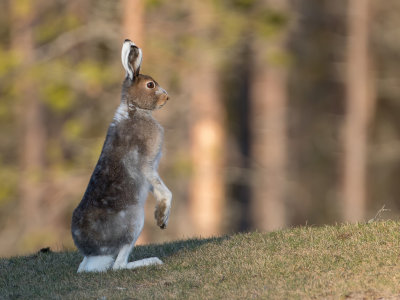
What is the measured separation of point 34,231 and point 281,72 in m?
9.36

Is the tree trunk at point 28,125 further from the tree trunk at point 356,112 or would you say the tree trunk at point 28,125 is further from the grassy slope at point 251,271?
the grassy slope at point 251,271

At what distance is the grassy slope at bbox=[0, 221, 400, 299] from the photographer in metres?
7.71

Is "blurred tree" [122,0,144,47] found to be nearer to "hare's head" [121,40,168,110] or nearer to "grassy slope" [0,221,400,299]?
"grassy slope" [0,221,400,299]

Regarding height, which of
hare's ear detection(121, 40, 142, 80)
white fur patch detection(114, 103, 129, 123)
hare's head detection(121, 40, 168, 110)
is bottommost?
white fur patch detection(114, 103, 129, 123)

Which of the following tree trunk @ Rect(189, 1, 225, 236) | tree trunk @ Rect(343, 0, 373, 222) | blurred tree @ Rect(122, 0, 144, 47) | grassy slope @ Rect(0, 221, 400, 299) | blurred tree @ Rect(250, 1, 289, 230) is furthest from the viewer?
tree trunk @ Rect(343, 0, 373, 222)

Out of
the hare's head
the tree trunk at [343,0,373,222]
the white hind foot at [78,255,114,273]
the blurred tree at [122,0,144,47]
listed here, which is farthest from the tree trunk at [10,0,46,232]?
the white hind foot at [78,255,114,273]

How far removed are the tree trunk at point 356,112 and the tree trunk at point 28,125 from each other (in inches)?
407

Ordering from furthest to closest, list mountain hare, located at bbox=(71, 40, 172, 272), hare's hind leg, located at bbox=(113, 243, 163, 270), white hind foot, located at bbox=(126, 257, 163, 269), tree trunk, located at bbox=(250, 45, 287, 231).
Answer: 1. tree trunk, located at bbox=(250, 45, 287, 231)
2. white hind foot, located at bbox=(126, 257, 163, 269)
3. hare's hind leg, located at bbox=(113, 243, 163, 270)
4. mountain hare, located at bbox=(71, 40, 172, 272)

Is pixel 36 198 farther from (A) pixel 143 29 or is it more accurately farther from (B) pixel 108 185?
(B) pixel 108 185

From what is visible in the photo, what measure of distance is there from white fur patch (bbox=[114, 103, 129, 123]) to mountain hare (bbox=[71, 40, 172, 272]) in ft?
0.04

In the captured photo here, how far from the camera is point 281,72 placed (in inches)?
1014

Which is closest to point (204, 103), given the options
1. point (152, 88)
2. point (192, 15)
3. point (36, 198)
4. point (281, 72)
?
point (192, 15)

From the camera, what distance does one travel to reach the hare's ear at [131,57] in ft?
29.6

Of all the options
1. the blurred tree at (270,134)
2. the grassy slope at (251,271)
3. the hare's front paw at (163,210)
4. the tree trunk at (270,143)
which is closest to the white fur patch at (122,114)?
the hare's front paw at (163,210)
